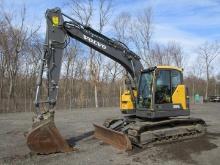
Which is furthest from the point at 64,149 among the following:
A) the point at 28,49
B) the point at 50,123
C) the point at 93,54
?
the point at 28,49

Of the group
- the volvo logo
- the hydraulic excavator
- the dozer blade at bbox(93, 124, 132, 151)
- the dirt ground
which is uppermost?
the volvo logo

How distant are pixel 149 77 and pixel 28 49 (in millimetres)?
30786

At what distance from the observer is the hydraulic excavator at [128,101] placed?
9.80 m

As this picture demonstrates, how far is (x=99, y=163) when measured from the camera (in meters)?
8.88

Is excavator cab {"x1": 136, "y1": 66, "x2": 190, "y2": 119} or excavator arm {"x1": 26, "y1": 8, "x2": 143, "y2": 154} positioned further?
excavator cab {"x1": 136, "y1": 66, "x2": 190, "y2": 119}

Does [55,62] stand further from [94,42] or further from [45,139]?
[45,139]

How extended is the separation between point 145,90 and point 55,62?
330cm

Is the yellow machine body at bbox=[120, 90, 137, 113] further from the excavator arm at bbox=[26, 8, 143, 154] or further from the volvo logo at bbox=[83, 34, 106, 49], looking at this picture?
the volvo logo at bbox=[83, 34, 106, 49]

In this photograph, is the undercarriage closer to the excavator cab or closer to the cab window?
the excavator cab

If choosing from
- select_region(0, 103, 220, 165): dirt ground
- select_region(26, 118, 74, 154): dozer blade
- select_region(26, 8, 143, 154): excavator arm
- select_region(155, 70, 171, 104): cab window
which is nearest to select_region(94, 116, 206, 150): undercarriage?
select_region(0, 103, 220, 165): dirt ground

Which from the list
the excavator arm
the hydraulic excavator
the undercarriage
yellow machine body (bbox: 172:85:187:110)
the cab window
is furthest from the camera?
yellow machine body (bbox: 172:85:187:110)

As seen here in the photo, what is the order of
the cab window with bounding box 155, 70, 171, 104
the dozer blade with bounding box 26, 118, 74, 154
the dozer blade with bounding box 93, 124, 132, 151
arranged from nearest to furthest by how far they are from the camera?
the dozer blade with bounding box 26, 118, 74, 154, the dozer blade with bounding box 93, 124, 132, 151, the cab window with bounding box 155, 70, 171, 104

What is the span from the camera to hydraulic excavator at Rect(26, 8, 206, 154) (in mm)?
9805

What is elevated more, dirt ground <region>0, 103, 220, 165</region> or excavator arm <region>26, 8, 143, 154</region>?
excavator arm <region>26, 8, 143, 154</region>
